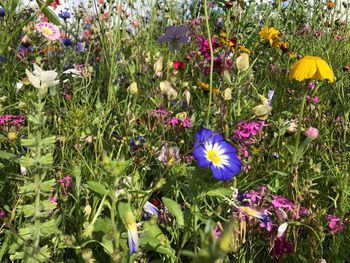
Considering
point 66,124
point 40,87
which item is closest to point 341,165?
point 66,124

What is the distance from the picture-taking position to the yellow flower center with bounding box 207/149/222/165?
119 centimetres

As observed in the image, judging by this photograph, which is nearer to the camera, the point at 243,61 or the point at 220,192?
the point at 220,192

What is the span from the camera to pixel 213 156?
1.20 m

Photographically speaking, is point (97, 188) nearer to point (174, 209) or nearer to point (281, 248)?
point (174, 209)

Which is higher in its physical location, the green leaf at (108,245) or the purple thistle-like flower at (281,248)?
the green leaf at (108,245)

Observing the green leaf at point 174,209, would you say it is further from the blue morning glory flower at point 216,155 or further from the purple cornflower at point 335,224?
the purple cornflower at point 335,224

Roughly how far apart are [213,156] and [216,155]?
40 millimetres

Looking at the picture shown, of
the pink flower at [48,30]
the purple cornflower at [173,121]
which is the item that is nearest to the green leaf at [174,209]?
the purple cornflower at [173,121]

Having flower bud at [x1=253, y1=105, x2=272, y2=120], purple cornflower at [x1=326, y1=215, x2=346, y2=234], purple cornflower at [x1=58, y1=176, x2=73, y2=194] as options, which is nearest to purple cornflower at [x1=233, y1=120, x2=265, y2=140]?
flower bud at [x1=253, y1=105, x2=272, y2=120]

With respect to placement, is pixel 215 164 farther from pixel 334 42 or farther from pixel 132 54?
pixel 334 42

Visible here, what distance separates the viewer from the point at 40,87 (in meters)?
0.95

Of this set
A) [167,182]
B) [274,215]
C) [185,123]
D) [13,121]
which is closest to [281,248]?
[274,215]

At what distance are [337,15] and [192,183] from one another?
3.14 metres

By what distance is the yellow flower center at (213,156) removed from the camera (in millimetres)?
1185
